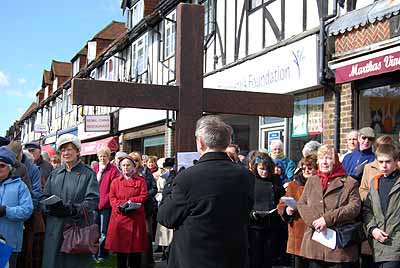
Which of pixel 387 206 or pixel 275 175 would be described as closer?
pixel 387 206

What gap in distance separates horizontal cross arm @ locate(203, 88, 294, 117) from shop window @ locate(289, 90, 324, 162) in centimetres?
452

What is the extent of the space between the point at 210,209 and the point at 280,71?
7.77 meters

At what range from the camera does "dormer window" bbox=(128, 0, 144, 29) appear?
883 inches

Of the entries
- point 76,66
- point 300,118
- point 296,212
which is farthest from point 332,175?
point 76,66

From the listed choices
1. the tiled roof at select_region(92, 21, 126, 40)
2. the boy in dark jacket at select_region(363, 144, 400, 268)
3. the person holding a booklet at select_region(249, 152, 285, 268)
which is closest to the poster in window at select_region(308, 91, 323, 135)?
the person holding a booklet at select_region(249, 152, 285, 268)

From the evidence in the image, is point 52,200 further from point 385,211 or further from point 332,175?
point 385,211

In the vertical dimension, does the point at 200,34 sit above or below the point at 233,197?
above

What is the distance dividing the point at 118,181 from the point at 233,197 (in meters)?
4.10

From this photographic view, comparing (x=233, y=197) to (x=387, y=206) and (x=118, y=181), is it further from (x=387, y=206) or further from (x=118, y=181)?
(x=118, y=181)

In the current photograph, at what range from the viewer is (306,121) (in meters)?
10.6

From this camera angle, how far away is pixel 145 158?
→ 11438mm

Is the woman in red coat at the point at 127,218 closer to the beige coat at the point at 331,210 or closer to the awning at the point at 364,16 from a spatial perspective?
the beige coat at the point at 331,210

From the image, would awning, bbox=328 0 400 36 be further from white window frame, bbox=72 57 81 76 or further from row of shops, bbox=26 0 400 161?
white window frame, bbox=72 57 81 76

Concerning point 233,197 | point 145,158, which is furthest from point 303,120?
point 233,197
